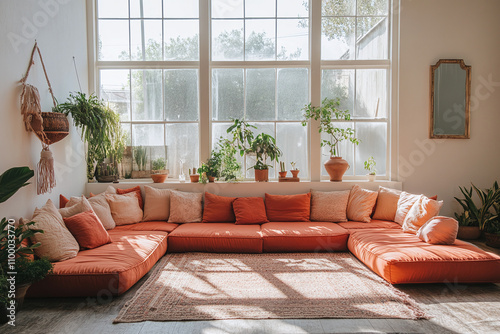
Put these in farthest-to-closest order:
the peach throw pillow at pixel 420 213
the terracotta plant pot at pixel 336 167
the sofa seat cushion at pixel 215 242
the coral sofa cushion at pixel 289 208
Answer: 1. the terracotta plant pot at pixel 336 167
2. the coral sofa cushion at pixel 289 208
3. the sofa seat cushion at pixel 215 242
4. the peach throw pillow at pixel 420 213

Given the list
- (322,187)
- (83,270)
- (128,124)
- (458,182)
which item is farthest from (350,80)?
(83,270)

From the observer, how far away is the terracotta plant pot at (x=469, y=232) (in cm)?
551

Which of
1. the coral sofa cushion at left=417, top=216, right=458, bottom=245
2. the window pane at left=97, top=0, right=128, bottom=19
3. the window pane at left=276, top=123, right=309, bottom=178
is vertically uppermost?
the window pane at left=97, top=0, right=128, bottom=19

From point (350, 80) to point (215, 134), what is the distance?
2346 mm

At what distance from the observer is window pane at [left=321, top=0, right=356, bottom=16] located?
19.6ft

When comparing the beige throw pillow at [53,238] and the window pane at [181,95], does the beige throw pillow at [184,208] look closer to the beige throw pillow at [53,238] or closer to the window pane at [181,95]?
the window pane at [181,95]

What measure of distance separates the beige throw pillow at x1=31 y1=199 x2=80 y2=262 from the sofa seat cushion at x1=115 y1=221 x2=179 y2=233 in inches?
43.1

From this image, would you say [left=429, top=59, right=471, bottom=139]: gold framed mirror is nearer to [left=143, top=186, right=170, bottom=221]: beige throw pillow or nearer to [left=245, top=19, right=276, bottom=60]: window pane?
[left=245, top=19, right=276, bottom=60]: window pane

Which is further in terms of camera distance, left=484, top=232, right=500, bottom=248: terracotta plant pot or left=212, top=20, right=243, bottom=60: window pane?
left=212, top=20, right=243, bottom=60: window pane

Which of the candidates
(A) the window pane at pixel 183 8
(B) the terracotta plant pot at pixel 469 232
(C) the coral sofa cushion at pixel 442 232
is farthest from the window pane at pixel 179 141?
(B) the terracotta plant pot at pixel 469 232

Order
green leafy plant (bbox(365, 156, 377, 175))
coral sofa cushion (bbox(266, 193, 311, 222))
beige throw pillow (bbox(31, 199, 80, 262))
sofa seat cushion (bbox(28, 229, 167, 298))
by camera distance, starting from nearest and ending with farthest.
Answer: sofa seat cushion (bbox(28, 229, 167, 298)), beige throw pillow (bbox(31, 199, 80, 262)), coral sofa cushion (bbox(266, 193, 311, 222)), green leafy plant (bbox(365, 156, 377, 175))

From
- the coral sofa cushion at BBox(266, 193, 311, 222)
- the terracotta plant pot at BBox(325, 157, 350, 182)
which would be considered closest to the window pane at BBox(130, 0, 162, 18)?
the coral sofa cushion at BBox(266, 193, 311, 222)

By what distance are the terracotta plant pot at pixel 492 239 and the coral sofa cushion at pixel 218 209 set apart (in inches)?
141

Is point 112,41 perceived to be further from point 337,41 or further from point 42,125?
point 337,41
